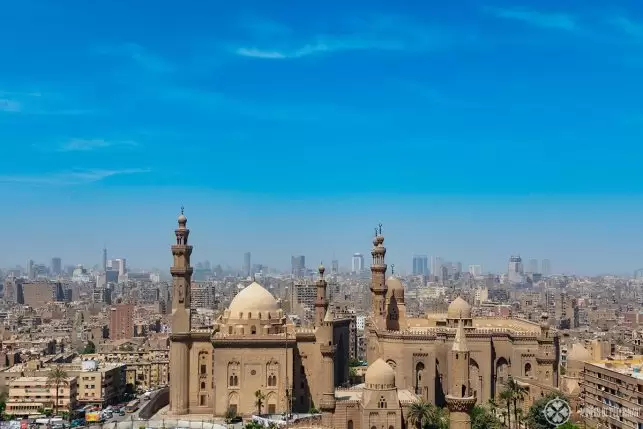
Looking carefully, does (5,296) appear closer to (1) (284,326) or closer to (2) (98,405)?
(2) (98,405)

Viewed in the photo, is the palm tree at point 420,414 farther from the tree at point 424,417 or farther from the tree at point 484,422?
the tree at point 484,422

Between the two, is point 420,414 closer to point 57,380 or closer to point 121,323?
point 57,380

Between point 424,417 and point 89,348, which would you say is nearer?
point 424,417

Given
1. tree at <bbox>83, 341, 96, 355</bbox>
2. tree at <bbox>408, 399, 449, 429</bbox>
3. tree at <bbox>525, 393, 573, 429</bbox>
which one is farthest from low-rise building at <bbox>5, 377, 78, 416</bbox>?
tree at <bbox>525, 393, 573, 429</bbox>

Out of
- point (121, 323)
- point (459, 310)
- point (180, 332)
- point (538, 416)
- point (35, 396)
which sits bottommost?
point (35, 396)

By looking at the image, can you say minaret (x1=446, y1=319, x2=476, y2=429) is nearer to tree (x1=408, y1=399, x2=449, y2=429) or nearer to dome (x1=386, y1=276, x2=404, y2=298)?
tree (x1=408, y1=399, x2=449, y2=429)

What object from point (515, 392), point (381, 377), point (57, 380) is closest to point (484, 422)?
point (515, 392)
